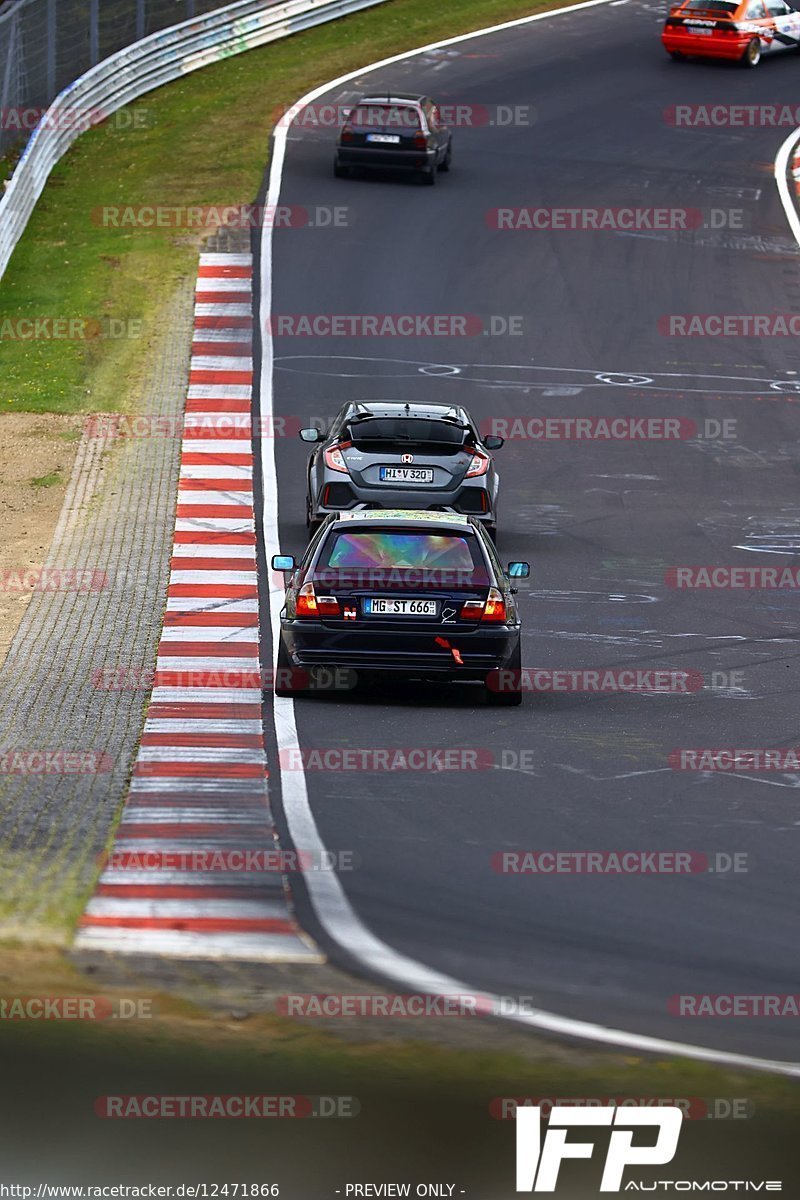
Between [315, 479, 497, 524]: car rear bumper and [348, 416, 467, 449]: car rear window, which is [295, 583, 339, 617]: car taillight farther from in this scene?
[348, 416, 467, 449]: car rear window

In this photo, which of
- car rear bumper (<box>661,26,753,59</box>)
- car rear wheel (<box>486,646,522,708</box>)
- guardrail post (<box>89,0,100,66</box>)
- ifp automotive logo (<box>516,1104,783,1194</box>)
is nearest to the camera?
ifp automotive logo (<box>516,1104,783,1194</box>)

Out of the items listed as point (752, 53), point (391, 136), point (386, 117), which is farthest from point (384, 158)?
point (752, 53)

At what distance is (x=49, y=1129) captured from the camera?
26.2 feet

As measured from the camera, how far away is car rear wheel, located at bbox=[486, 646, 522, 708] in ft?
49.9

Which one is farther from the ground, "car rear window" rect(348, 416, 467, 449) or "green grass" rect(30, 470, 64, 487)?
Result: "car rear window" rect(348, 416, 467, 449)

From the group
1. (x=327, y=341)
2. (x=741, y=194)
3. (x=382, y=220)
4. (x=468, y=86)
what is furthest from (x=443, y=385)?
(x=468, y=86)

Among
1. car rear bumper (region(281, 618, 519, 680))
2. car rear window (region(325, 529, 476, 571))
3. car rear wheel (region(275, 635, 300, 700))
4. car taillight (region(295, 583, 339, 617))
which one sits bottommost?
car rear wheel (region(275, 635, 300, 700))

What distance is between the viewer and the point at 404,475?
66.3 ft

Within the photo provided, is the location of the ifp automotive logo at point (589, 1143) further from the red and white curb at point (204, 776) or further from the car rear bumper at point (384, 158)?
the car rear bumper at point (384, 158)

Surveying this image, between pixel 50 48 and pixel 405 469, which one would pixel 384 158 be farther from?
pixel 405 469

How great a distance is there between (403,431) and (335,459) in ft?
2.68

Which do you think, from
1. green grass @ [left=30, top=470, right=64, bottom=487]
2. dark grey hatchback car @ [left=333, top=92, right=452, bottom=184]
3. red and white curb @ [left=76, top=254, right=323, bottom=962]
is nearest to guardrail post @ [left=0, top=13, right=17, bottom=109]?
dark grey hatchback car @ [left=333, top=92, right=452, bottom=184]

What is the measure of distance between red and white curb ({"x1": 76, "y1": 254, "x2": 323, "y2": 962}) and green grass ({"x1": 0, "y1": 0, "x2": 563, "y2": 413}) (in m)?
4.73

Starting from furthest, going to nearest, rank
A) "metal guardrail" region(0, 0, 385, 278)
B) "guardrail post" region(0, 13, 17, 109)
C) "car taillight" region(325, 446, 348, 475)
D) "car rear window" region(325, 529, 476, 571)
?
1. "guardrail post" region(0, 13, 17, 109)
2. "metal guardrail" region(0, 0, 385, 278)
3. "car taillight" region(325, 446, 348, 475)
4. "car rear window" region(325, 529, 476, 571)
